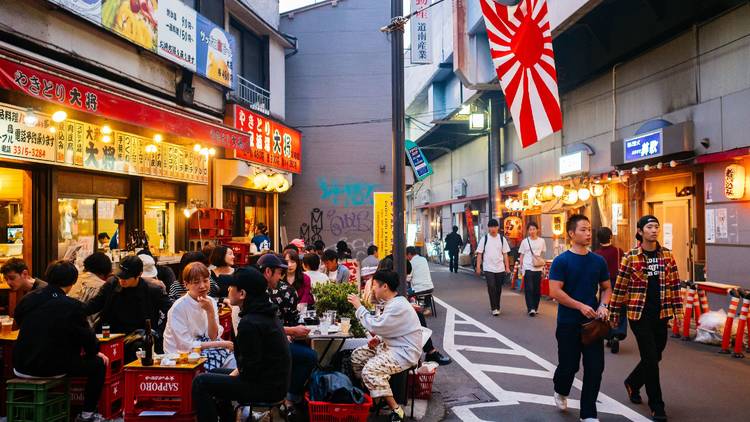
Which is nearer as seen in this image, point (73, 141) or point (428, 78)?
point (73, 141)

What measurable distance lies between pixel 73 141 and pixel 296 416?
6.80 m

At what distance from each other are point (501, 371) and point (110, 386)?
213 inches

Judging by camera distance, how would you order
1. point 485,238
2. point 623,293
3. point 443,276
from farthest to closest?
point 443,276, point 485,238, point 623,293

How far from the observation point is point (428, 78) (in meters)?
36.5

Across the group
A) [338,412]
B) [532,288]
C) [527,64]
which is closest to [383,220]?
[532,288]

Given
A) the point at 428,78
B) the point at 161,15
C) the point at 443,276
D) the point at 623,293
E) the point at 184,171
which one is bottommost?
the point at 443,276

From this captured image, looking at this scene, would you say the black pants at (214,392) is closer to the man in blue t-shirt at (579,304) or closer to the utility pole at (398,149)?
the man in blue t-shirt at (579,304)

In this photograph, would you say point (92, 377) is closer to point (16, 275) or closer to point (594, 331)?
point (16, 275)

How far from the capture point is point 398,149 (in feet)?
27.9

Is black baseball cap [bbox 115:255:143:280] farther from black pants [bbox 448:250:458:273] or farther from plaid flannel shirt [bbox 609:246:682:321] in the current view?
black pants [bbox 448:250:458:273]

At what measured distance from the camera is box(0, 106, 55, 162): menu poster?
868cm

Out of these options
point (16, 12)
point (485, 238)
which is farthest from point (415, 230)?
point (16, 12)

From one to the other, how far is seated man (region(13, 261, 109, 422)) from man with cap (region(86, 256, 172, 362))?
2.85 ft

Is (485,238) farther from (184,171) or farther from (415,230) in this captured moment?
(415,230)
